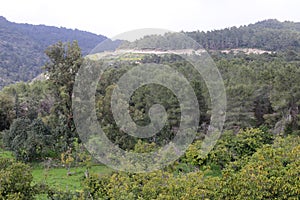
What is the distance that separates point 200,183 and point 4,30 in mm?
129707

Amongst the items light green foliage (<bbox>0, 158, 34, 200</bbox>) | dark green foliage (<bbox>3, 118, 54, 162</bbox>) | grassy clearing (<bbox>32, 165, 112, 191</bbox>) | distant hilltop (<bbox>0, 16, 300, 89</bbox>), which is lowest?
grassy clearing (<bbox>32, 165, 112, 191</bbox>)

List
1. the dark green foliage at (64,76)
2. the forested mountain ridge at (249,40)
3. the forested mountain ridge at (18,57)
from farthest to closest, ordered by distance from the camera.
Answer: the forested mountain ridge at (18,57) → the forested mountain ridge at (249,40) → the dark green foliage at (64,76)

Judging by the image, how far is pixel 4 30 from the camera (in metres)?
125

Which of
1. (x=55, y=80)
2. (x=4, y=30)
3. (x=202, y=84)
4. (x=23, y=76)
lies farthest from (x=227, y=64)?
(x=4, y=30)

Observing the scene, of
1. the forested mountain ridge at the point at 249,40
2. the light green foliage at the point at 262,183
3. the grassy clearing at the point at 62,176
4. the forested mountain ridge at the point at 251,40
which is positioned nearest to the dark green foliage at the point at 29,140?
the grassy clearing at the point at 62,176

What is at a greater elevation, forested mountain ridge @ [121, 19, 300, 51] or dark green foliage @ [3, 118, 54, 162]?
forested mountain ridge @ [121, 19, 300, 51]

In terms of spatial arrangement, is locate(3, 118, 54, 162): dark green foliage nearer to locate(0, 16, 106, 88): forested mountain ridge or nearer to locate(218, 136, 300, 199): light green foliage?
locate(218, 136, 300, 199): light green foliage

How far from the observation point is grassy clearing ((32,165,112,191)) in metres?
17.2

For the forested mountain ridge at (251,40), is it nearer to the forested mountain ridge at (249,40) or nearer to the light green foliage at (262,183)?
the forested mountain ridge at (249,40)

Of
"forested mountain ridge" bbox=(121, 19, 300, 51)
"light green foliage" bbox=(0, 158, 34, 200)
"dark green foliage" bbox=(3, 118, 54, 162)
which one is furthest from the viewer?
"forested mountain ridge" bbox=(121, 19, 300, 51)

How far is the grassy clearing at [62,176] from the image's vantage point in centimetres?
1720

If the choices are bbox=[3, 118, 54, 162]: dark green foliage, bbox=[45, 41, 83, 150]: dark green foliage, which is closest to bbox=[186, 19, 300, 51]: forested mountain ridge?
bbox=[45, 41, 83, 150]: dark green foliage

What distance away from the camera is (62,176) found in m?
18.9

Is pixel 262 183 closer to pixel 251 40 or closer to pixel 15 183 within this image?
pixel 15 183
